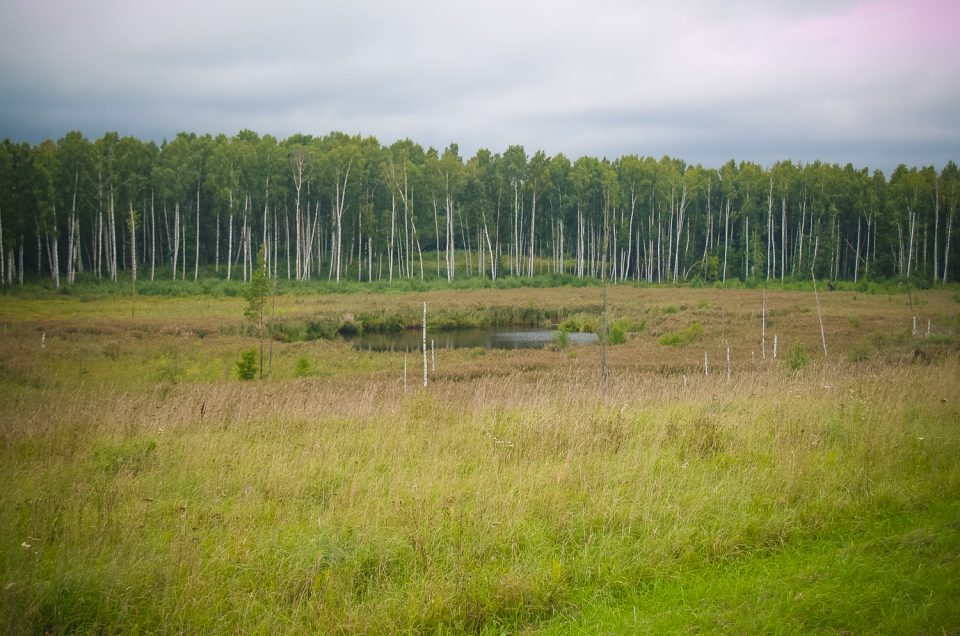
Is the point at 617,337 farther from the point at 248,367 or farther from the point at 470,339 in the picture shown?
the point at 248,367

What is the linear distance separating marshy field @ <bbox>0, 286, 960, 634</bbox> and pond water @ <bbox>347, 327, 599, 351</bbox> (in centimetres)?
2326

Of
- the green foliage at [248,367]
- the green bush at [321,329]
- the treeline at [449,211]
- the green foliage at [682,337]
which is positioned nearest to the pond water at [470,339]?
the green bush at [321,329]

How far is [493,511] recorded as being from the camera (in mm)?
6055

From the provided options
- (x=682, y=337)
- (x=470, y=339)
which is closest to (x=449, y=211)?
(x=470, y=339)

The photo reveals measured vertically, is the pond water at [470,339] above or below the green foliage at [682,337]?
below

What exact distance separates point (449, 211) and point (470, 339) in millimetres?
29470

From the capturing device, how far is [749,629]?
459 centimetres

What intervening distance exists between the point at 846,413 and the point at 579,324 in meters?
34.7

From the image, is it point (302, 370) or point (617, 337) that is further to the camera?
point (617, 337)

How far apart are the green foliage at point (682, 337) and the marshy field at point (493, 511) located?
18593 mm

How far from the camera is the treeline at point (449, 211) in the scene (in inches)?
2357

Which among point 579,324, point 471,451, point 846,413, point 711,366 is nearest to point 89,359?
point 471,451

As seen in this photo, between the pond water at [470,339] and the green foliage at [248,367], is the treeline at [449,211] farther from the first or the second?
the green foliage at [248,367]

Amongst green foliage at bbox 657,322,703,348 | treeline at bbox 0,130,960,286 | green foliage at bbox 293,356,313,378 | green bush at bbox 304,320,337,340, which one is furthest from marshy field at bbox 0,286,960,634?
treeline at bbox 0,130,960,286
